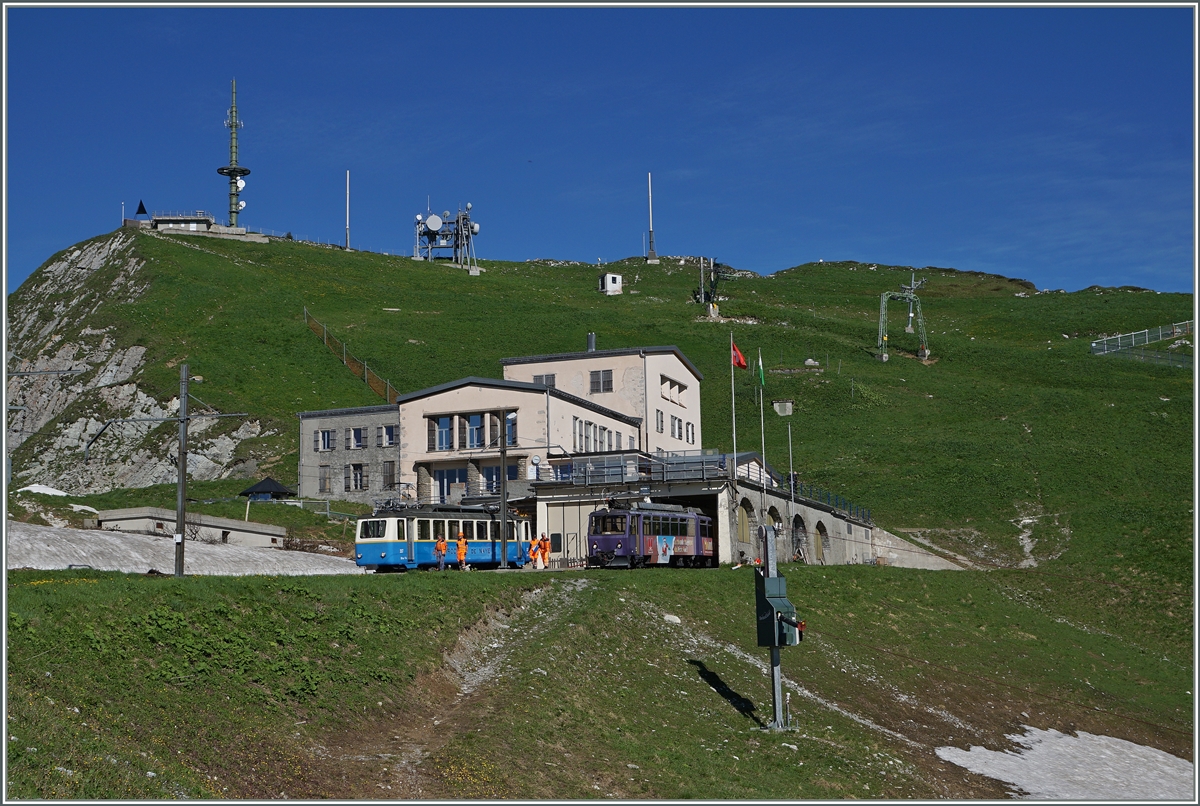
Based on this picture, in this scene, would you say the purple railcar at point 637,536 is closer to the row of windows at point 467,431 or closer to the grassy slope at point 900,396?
the grassy slope at point 900,396

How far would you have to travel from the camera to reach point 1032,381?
4727 inches

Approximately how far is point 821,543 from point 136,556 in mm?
37426

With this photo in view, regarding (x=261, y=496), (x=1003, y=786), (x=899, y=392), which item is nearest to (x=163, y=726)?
(x=1003, y=786)

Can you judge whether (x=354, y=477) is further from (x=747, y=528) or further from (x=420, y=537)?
(x=747, y=528)

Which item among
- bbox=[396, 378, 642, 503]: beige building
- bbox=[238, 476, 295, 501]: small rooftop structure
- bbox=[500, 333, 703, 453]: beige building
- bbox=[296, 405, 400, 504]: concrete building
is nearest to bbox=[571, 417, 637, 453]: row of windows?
bbox=[396, 378, 642, 503]: beige building

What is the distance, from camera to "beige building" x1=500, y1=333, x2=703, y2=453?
261ft

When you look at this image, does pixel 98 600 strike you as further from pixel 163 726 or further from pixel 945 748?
pixel 945 748

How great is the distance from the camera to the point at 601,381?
8094 centimetres

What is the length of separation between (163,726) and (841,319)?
142355 mm

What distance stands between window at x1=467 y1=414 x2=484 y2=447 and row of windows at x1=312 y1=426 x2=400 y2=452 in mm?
11707

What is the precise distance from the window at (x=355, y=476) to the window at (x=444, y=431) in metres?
12.3

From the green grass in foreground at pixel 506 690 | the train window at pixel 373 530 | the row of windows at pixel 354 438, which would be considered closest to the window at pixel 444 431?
the row of windows at pixel 354 438

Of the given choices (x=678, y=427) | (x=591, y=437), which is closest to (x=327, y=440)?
(x=591, y=437)

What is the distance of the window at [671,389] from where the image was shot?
82.2 metres
